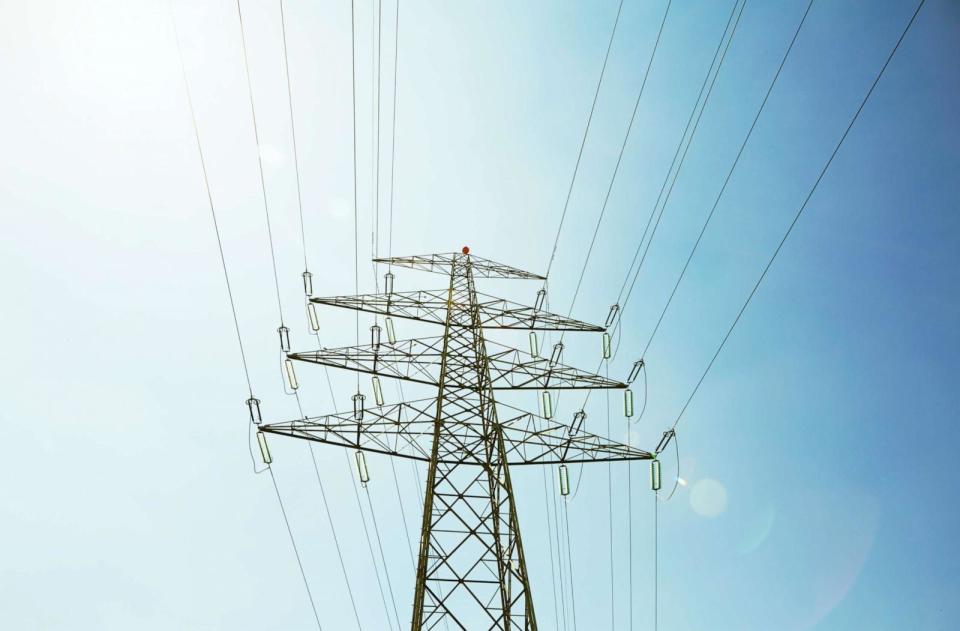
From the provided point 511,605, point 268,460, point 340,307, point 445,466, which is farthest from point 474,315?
point 511,605

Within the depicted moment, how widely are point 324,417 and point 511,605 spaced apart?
189 inches

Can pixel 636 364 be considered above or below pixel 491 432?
above

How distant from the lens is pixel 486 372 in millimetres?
12016

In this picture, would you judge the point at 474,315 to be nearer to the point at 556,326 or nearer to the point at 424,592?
the point at 556,326

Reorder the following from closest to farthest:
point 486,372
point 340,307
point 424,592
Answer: point 424,592 < point 486,372 < point 340,307

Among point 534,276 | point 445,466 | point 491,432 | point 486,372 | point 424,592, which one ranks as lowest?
point 424,592

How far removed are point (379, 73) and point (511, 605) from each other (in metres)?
11.0

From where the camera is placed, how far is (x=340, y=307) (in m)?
13.5

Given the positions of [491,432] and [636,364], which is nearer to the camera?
[491,432]

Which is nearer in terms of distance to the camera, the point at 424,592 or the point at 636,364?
the point at 424,592

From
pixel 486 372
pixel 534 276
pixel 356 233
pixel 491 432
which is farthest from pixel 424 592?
pixel 534 276

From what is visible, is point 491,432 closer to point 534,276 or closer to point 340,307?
point 340,307

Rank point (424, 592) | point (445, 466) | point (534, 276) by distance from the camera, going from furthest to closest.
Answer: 1. point (534, 276)
2. point (445, 466)
3. point (424, 592)

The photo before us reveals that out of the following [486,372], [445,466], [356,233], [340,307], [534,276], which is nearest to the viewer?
[445,466]
